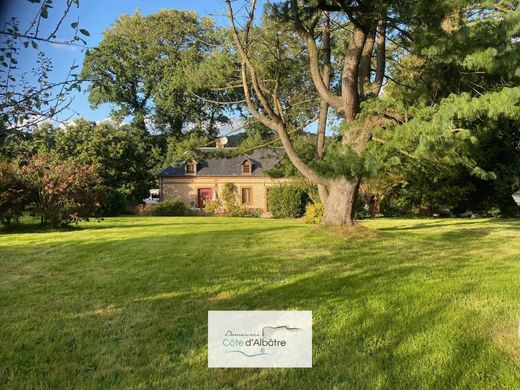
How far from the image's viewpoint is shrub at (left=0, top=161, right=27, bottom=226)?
36.3 feet

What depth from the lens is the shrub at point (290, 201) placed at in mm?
22312

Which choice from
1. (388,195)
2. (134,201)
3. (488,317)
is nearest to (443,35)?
(488,317)

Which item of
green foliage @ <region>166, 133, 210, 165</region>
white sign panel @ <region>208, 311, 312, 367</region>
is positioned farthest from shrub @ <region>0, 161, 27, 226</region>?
white sign panel @ <region>208, 311, 312, 367</region>

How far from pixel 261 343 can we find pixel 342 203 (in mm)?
7761

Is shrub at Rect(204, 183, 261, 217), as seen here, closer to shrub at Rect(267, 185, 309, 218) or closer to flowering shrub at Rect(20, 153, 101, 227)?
shrub at Rect(267, 185, 309, 218)

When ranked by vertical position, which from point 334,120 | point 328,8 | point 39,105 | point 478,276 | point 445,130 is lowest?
point 478,276

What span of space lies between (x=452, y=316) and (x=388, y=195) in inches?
716

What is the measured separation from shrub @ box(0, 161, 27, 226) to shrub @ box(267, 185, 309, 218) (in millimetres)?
13051

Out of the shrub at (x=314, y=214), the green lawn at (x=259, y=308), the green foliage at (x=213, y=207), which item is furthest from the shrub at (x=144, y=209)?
the green lawn at (x=259, y=308)

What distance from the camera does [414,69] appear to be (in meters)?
9.45

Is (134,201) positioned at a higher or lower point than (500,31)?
lower

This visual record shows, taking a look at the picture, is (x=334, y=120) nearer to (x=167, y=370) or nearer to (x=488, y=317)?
(x=488, y=317)

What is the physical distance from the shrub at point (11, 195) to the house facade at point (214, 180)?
59.7 ft

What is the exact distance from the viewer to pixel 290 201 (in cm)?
2253
